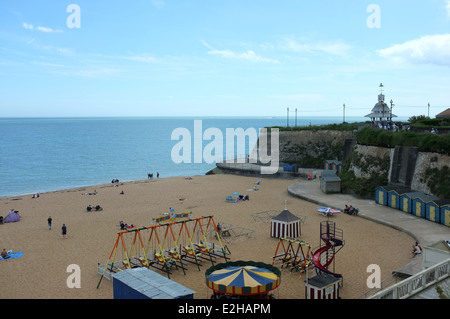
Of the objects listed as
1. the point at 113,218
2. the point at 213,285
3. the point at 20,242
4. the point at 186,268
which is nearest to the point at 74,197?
the point at 113,218

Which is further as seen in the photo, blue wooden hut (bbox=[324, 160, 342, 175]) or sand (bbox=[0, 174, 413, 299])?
blue wooden hut (bbox=[324, 160, 342, 175])

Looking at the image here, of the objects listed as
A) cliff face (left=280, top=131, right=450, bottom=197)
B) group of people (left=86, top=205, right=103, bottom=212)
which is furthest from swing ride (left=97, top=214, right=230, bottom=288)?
cliff face (left=280, top=131, right=450, bottom=197)

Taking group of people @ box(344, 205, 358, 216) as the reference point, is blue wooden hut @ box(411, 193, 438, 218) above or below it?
above

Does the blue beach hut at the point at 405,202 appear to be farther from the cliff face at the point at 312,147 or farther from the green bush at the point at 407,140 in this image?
the cliff face at the point at 312,147

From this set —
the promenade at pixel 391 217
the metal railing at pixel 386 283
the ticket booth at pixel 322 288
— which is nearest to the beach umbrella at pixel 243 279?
the ticket booth at pixel 322 288

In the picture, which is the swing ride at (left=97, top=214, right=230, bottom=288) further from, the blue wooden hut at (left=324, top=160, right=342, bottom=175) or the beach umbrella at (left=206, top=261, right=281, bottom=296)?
the blue wooden hut at (left=324, top=160, right=342, bottom=175)

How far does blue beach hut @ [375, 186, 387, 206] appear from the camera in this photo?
89.1 feet

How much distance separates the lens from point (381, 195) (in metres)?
27.5

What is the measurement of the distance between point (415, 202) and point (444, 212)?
2438 mm

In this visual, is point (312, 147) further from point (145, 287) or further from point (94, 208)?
point (145, 287)

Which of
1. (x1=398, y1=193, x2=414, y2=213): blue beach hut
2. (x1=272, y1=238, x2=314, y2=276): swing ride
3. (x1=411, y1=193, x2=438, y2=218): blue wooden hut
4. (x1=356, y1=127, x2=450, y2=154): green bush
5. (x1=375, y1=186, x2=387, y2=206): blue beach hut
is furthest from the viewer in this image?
(x1=375, y1=186, x2=387, y2=206): blue beach hut

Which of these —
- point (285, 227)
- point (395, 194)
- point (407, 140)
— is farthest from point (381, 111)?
point (285, 227)

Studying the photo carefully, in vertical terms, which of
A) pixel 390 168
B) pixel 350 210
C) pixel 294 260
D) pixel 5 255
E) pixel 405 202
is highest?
pixel 390 168

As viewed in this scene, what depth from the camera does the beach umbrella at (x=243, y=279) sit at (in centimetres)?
1223
